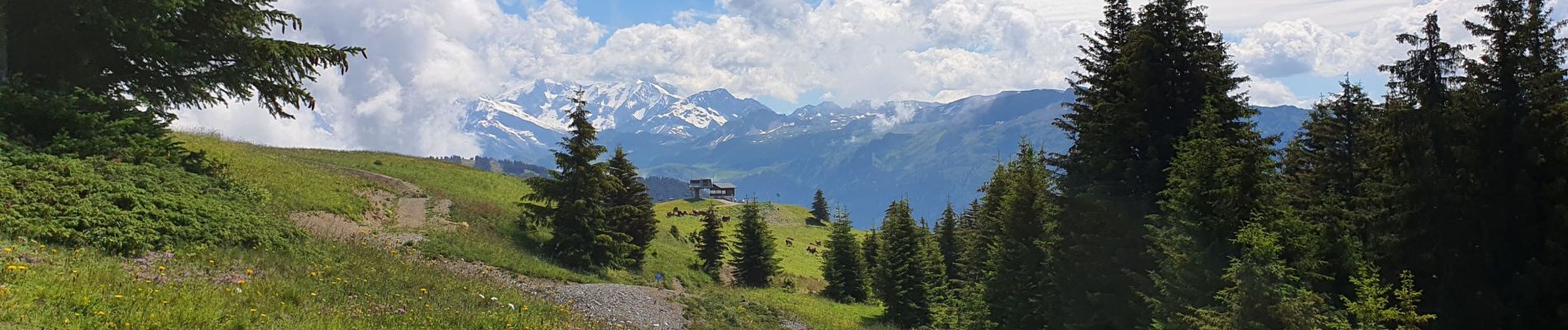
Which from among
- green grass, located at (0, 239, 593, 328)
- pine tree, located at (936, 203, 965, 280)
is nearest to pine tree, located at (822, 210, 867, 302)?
pine tree, located at (936, 203, 965, 280)

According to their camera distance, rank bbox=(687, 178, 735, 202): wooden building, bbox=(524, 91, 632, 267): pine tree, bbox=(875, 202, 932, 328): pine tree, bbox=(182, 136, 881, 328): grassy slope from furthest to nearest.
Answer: bbox=(687, 178, 735, 202): wooden building, bbox=(875, 202, 932, 328): pine tree, bbox=(524, 91, 632, 267): pine tree, bbox=(182, 136, 881, 328): grassy slope

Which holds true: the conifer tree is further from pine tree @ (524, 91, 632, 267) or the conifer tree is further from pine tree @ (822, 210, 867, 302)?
pine tree @ (822, 210, 867, 302)

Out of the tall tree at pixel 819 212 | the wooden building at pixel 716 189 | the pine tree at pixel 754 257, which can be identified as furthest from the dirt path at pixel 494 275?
the wooden building at pixel 716 189

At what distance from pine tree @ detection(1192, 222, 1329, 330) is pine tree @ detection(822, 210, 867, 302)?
3686 centimetres

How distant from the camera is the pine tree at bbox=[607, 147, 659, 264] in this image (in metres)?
36.3

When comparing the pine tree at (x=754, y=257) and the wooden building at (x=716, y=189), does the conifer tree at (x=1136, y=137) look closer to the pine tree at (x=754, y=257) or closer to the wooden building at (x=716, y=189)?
the pine tree at (x=754, y=257)

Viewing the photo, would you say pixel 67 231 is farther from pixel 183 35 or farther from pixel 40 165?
pixel 183 35

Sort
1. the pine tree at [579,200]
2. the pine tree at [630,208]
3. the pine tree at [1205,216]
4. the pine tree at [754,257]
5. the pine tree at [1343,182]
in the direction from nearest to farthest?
the pine tree at [1205,216] < the pine tree at [1343,182] < the pine tree at [579,200] < the pine tree at [630,208] < the pine tree at [754,257]

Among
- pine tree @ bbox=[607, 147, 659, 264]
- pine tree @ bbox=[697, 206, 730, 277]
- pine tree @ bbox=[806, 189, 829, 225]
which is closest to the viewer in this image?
pine tree @ bbox=[607, 147, 659, 264]

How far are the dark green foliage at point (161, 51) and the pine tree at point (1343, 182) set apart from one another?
20.6m

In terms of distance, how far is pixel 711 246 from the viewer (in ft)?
159

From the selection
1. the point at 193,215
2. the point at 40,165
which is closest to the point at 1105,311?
the point at 193,215

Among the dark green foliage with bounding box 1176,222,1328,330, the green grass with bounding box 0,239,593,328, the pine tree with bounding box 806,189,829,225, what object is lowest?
the green grass with bounding box 0,239,593,328

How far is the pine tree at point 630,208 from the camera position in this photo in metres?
36.3
